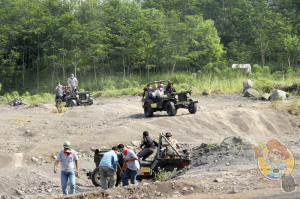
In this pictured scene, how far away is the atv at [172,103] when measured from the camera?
1778 cm

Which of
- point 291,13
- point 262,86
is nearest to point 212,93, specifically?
point 262,86

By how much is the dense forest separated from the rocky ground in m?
16.4

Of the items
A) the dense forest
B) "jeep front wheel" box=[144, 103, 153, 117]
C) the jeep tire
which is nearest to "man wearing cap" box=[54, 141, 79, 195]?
"jeep front wheel" box=[144, 103, 153, 117]

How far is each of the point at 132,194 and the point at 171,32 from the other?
33.0 metres

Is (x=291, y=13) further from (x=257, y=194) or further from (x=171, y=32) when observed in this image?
(x=257, y=194)

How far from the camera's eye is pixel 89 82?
4081 centimetres

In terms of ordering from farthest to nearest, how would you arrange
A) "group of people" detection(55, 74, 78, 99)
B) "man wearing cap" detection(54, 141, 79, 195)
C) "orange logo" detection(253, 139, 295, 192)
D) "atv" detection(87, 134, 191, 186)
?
1. "group of people" detection(55, 74, 78, 99)
2. "atv" detection(87, 134, 191, 186)
3. "man wearing cap" detection(54, 141, 79, 195)
4. "orange logo" detection(253, 139, 295, 192)

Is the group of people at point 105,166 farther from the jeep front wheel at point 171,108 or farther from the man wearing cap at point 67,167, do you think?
the jeep front wheel at point 171,108

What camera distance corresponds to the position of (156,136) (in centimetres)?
1514

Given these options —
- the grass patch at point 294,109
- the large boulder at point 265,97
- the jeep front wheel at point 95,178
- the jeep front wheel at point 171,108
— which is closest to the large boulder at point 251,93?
the large boulder at point 265,97

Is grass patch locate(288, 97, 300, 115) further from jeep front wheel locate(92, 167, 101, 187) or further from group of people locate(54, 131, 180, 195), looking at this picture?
group of people locate(54, 131, 180, 195)

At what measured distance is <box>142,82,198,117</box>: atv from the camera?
17781 mm

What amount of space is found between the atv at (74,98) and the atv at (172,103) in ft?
21.7

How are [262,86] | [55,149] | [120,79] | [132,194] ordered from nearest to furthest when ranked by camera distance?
[132,194]
[55,149]
[262,86]
[120,79]
